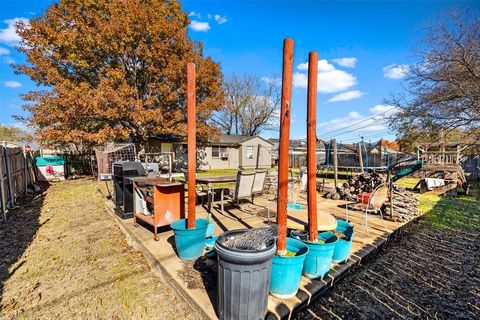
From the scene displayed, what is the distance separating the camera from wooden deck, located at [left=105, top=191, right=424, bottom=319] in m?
2.19

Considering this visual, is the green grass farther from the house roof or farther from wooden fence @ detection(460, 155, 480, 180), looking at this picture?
the house roof

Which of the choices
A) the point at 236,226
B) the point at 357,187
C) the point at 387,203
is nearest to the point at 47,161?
the point at 236,226

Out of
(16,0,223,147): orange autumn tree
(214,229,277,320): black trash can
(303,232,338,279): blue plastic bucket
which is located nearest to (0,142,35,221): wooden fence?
(16,0,223,147): orange autumn tree

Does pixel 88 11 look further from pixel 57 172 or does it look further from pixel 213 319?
pixel 213 319

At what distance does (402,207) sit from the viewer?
538 centimetres

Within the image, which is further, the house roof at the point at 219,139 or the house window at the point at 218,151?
the house window at the point at 218,151

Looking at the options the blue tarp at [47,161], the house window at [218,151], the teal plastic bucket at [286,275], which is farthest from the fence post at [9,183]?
the house window at [218,151]

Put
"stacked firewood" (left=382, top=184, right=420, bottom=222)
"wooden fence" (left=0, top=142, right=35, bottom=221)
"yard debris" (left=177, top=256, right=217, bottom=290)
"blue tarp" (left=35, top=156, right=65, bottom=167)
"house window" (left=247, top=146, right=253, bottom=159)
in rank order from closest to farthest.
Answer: "yard debris" (left=177, top=256, right=217, bottom=290) < "stacked firewood" (left=382, top=184, right=420, bottom=222) < "wooden fence" (left=0, top=142, right=35, bottom=221) < "blue tarp" (left=35, top=156, right=65, bottom=167) < "house window" (left=247, top=146, right=253, bottom=159)

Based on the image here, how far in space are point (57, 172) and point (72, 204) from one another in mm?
6533

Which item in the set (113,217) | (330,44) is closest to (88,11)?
(113,217)

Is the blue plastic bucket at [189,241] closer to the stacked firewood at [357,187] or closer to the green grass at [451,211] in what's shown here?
the green grass at [451,211]

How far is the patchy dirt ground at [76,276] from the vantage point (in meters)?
2.32

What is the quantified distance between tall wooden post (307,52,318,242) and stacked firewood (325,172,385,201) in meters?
5.19

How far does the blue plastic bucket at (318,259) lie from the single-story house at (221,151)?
45.3 feet
